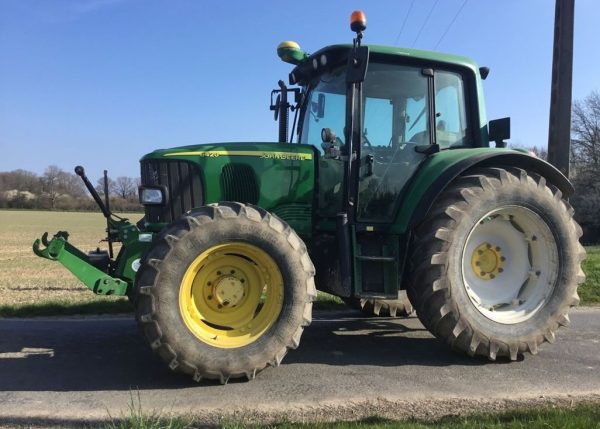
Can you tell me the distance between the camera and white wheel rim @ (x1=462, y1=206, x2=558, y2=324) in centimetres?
458

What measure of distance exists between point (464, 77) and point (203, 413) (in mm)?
3719

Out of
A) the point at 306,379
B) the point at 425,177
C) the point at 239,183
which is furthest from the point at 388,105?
the point at 306,379

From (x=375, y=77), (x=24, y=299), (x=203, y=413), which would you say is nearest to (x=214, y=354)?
(x=203, y=413)

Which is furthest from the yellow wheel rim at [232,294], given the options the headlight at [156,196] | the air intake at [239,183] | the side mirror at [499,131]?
the side mirror at [499,131]

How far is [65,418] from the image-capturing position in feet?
10.1

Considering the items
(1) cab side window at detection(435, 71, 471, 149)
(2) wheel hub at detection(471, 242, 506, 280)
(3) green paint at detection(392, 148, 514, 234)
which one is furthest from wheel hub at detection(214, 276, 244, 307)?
(1) cab side window at detection(435, 71, 471, 149)

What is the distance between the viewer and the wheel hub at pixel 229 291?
3.94 m

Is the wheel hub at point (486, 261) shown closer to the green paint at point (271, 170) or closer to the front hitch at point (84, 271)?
the green paint at point (271, 170)

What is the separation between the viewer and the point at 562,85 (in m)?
10.5

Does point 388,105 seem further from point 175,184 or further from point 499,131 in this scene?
point 175,184

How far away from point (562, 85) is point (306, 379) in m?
9.27

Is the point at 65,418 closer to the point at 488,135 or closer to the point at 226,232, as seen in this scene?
the point at 226,232

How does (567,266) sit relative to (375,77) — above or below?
below

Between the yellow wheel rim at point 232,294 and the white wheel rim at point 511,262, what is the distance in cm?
175
